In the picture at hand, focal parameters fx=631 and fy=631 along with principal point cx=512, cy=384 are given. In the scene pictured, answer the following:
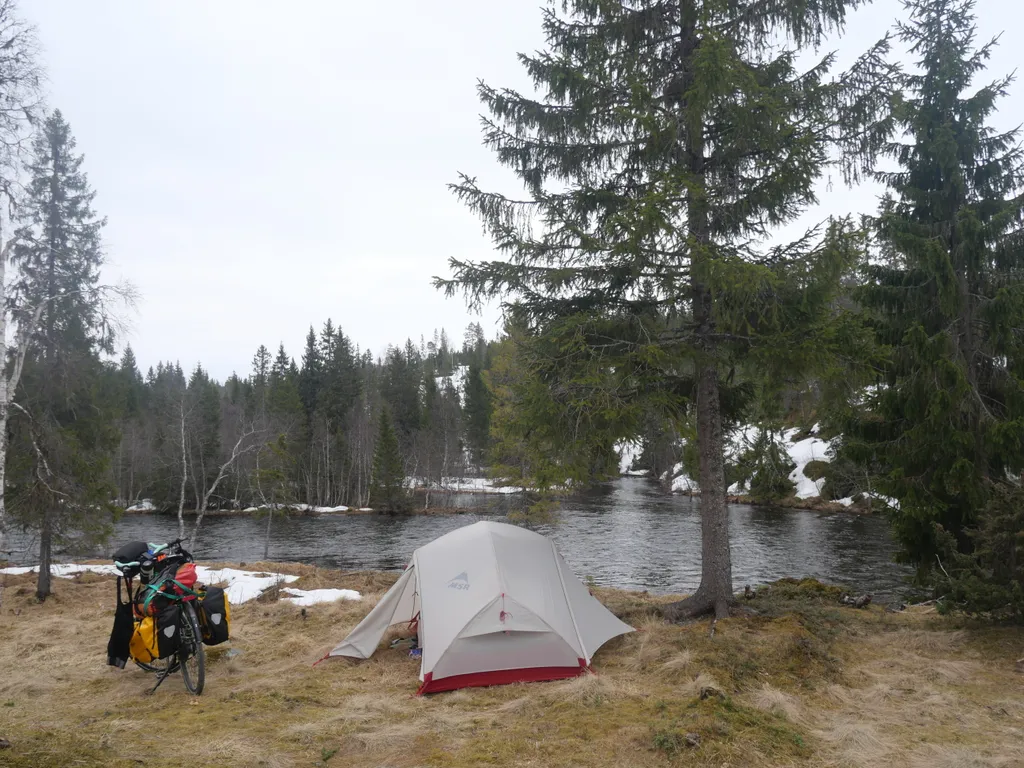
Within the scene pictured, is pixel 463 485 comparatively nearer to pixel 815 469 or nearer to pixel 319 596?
pixel 815 469

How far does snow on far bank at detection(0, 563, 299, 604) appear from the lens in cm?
1417

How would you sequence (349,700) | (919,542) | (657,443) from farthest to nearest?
(919,542) → (657,443) → (349,700)

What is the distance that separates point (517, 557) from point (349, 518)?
34677 mm

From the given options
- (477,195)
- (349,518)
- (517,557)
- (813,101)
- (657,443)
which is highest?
(813,101)

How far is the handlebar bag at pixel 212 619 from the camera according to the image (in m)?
6.38

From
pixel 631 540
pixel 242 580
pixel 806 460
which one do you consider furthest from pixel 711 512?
pixel 806 460

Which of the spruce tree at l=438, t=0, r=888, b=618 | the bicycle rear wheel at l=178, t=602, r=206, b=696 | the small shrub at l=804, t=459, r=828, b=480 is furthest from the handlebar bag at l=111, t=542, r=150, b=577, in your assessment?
the small shrub at l=804, t=459, r=828, b=480

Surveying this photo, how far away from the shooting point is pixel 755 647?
22.4 ft

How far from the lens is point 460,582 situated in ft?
23.8

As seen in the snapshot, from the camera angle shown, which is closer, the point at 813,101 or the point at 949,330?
the point at 813,101

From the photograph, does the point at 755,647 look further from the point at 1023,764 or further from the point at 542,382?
the point at 542,382

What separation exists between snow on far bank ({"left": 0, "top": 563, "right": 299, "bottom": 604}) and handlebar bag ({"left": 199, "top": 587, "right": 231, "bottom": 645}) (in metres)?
6.87

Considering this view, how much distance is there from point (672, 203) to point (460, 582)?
524 cm

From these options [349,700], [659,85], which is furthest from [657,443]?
[349,700]
